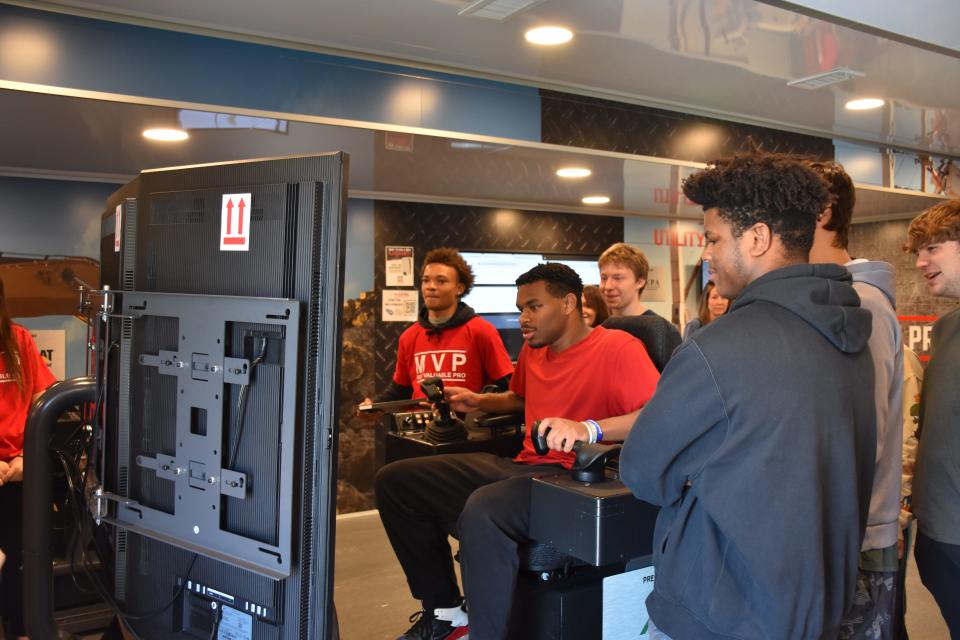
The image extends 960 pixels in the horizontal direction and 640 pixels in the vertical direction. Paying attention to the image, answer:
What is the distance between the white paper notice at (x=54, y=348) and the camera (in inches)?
180

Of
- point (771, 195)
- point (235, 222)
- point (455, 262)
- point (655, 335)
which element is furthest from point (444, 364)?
point (235, 222)

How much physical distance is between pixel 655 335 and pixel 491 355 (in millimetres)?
1489

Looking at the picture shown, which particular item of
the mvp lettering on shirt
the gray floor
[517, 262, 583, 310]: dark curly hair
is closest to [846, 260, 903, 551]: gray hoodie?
[517, 262, 583, 310]: dark curly hair

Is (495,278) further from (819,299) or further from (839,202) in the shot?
(819,299)

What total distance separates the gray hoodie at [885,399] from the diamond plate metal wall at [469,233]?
391 centimetres

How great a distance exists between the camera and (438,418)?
3.39m

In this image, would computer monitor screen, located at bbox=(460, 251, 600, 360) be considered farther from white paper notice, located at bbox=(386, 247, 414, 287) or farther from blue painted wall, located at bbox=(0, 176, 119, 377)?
blue painted wall, located at bbox=(0, 176, 119, 377)

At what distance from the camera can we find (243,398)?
1.36m

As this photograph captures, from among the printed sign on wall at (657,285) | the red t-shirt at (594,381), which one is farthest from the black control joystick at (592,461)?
the printed sign on wall at (657,285)

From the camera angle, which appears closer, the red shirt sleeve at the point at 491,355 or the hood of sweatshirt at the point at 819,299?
the hood of sweatshirt at the point at 819,299

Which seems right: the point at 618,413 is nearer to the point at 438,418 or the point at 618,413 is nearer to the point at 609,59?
the point at 438,418

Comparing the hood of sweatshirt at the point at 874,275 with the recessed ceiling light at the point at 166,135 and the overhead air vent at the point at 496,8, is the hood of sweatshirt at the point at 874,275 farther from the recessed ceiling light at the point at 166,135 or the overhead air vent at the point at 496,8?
the recessed ceiling light at the point at 166,135

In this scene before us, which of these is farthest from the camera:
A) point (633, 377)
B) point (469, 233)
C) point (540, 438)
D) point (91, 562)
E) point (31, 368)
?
point (469, 233)

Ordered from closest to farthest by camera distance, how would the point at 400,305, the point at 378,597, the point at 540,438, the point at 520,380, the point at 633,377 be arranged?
1. the point at 540,438
2. the point at 633,377
3. the point at 520,380
4. the point at 378,597
5. the point at 400,305
